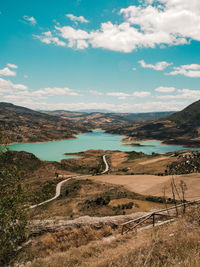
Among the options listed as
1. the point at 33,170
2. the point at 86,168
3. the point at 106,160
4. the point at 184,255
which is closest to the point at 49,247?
the point at 184,255

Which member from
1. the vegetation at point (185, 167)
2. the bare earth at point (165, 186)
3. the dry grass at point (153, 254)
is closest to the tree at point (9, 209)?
the dry grass at point (153, 254)

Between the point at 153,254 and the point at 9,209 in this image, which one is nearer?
the point at 153,254

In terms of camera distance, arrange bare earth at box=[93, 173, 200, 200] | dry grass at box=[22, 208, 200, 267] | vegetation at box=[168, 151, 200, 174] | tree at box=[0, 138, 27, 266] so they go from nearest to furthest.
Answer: dry grass at box=[22, 208, 200, 267] < tree at box=[0, 138, 27, 266] < bare earth at box=[93, 173, 200, 200] < vegetation at box=[168, 151, 200, 174]

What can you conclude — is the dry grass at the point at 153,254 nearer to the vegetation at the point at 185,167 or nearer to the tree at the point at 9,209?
the tree at the point at 9,209

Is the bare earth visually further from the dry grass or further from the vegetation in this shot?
the vegetation

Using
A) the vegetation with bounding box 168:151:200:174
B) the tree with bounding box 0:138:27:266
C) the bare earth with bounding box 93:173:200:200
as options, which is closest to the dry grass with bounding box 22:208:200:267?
the tree with bounding box 0:138:27:266

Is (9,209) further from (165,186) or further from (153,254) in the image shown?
(165,186)

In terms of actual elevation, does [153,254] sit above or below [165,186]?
above

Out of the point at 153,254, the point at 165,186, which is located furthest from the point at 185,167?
the point at 153,254

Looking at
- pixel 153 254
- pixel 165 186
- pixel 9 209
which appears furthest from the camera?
pixel 165 186
